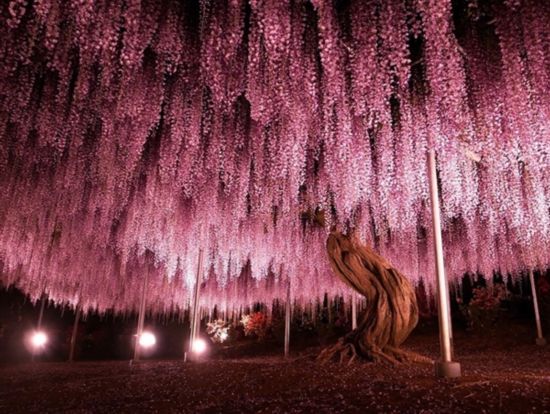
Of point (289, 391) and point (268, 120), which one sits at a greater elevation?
point (268, 120)

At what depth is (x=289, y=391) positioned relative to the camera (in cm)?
388

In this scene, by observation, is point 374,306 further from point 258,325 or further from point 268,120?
point 258,325

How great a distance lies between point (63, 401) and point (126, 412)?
109 centimetres

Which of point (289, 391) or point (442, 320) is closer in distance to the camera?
point (442, 320)

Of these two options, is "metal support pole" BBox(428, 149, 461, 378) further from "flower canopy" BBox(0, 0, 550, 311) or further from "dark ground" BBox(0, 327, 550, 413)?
"flower canopy" BBox(0, 0, 550, 311)

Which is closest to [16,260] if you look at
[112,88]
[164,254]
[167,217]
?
[164,254]

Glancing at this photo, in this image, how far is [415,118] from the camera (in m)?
4.66

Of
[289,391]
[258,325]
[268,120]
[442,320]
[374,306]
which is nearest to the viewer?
[442,320]

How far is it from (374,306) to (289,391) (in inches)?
102

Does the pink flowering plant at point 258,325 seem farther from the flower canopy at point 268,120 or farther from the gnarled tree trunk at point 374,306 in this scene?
the gnarled tree trunk at point 374,306

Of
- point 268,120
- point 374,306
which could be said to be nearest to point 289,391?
point 374,306

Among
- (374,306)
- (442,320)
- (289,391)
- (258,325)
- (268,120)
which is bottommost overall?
(289,391)

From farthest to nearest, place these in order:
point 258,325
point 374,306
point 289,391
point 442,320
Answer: point 258,325, point 374,306, point 289,391, point 442,320

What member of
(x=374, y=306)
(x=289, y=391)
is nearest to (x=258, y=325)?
(x=374, y=306)
